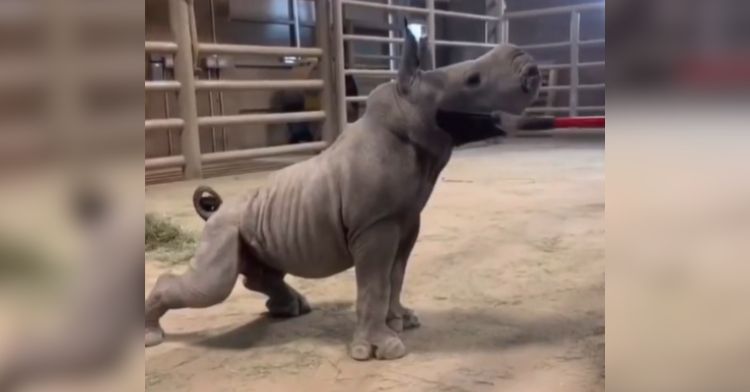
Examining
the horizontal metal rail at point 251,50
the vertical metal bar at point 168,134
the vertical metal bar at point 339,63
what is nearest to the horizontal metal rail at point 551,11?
Answer: the vertical metal bar at point 339,63

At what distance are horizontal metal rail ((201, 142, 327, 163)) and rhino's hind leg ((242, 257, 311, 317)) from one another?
223 cm

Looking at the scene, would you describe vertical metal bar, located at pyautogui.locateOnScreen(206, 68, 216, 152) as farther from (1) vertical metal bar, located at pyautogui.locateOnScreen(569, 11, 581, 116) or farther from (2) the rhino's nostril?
(2) the rhino's nostril

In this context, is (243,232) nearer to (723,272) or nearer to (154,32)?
(723,272)

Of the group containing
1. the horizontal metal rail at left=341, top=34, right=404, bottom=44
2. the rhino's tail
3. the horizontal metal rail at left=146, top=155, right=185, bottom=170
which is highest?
the horizontal metal rail at left=341, top=34, right=404, bottom=44

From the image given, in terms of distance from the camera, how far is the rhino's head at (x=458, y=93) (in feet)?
3.14

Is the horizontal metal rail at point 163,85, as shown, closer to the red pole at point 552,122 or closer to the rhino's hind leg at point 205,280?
the rhino's hind leg at point 205,280

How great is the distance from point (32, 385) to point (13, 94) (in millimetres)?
110

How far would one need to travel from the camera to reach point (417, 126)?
1.00 m

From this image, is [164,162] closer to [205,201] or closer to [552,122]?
[205,201]

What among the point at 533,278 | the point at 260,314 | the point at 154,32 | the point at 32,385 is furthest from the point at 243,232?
the point at 154,32

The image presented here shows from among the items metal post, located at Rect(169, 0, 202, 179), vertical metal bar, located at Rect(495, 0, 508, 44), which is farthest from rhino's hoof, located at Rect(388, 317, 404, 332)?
vertical metal bar, located at Rect(495, 0, 508, 44)

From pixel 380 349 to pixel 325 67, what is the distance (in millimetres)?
3048

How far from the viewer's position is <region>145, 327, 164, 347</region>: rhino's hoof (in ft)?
3.55

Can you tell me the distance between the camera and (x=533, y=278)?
1396 millimetres
